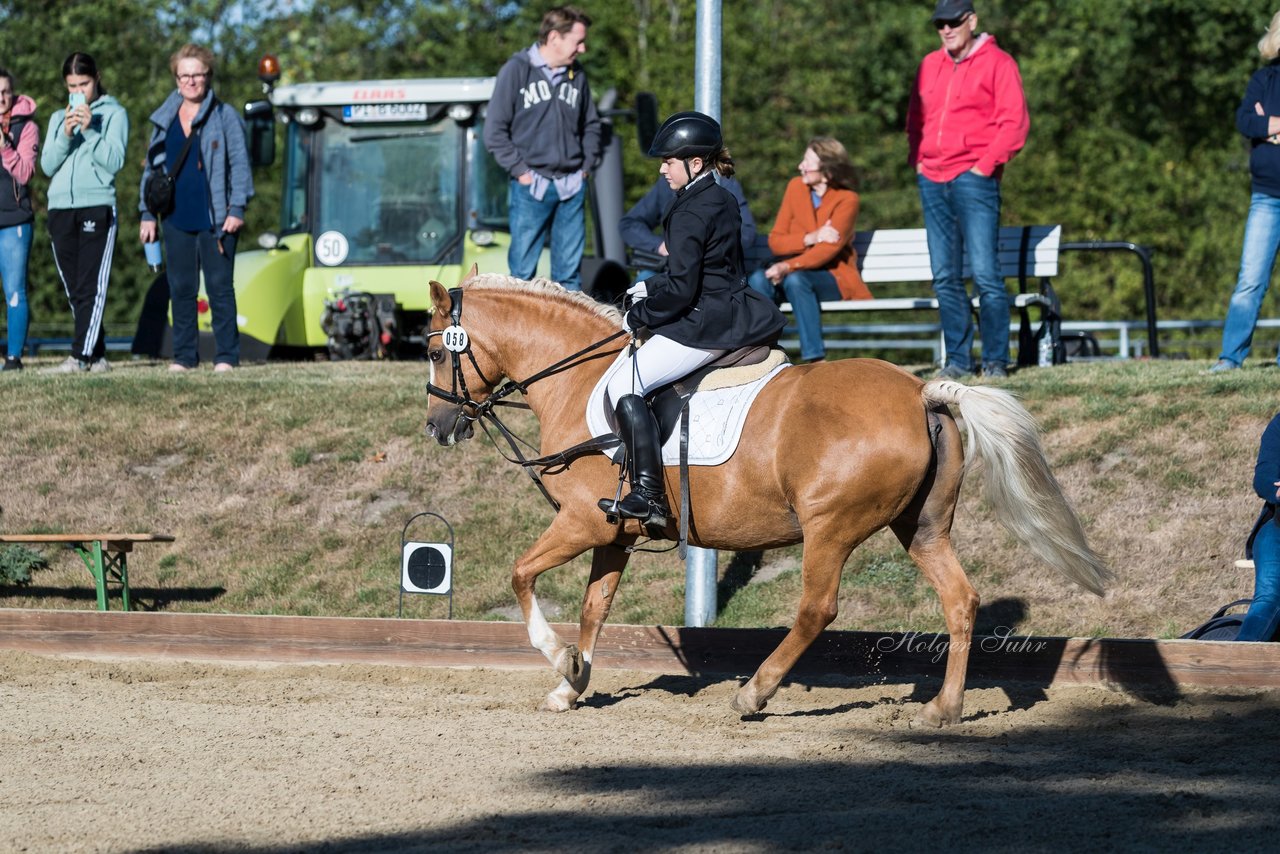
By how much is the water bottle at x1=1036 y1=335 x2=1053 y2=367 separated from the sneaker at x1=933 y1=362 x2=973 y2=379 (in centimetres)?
184

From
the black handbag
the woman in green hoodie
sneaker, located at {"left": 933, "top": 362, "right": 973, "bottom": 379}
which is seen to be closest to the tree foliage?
the woman in green hoodie

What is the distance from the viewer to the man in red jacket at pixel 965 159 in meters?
11.8

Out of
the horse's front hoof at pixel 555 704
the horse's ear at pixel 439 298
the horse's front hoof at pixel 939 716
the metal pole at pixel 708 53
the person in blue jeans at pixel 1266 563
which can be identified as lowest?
the horse's front hoof at pixel 555 704

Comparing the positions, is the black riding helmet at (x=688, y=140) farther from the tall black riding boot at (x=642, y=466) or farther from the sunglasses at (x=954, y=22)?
the sunglasses at (x=954, y=22)

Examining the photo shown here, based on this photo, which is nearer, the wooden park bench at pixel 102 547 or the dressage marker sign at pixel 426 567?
the dressage marker sign at pixel 426 567

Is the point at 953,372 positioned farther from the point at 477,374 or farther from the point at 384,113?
the point at 384,113

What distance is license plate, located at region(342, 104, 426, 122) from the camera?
16844 mm

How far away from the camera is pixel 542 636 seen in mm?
7668

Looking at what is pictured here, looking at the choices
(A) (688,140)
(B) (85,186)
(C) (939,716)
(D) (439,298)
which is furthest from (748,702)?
(B) (85,186)

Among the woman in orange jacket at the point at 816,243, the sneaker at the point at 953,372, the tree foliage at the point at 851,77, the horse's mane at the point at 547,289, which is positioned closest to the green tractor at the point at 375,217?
the woman in orange jacket at the point at 816,243

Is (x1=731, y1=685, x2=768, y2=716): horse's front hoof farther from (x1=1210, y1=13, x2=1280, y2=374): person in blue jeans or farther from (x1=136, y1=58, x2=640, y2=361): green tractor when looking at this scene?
(x1=136, y1=58, x2=640, y2=361): green tractor

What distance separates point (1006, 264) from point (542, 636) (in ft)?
25.0

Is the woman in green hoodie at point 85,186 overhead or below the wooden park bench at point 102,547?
overhead

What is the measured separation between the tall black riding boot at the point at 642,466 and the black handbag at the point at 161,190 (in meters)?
7.13
